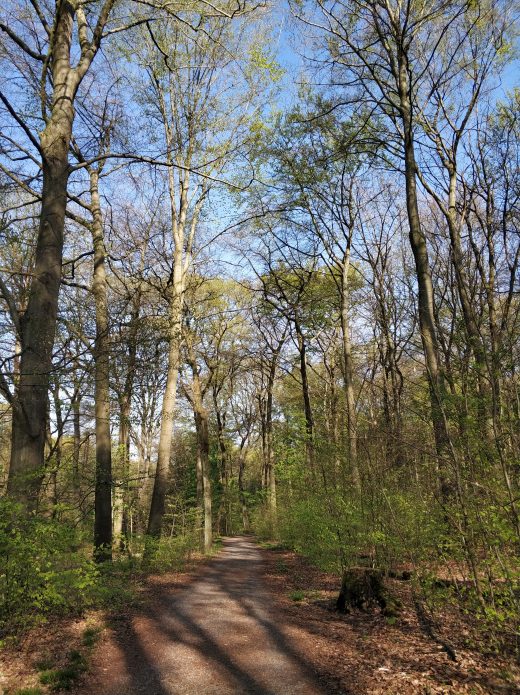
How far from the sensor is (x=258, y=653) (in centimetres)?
527

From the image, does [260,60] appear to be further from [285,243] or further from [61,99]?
[285,243]

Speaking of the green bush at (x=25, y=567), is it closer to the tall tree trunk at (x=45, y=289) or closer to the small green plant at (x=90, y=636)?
the tall tree trunk at (x=45, y=289)

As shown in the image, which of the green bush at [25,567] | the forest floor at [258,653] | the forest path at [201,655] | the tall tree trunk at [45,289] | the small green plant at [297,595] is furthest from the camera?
the small green plant at [297,595]

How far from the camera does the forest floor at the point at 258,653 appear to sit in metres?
4.30

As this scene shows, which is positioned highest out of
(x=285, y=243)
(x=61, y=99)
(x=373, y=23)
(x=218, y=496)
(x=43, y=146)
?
(x=373, y=23)

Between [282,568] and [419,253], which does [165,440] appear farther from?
[419,253]

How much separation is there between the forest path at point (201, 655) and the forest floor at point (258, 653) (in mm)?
12

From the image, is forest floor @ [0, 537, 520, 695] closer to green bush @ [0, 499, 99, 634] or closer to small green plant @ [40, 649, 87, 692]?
small green plant @ [40, 649, 87, 692]

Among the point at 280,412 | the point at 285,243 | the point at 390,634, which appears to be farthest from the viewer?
the point at 280,412

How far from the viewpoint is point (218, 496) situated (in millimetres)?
31312

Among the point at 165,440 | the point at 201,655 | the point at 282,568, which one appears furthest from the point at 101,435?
the point at 201,655

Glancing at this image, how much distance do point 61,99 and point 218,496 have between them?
28.2 metres

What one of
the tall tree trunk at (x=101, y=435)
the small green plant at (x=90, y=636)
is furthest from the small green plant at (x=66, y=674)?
the tall tree trunk at (x=101, y=435)

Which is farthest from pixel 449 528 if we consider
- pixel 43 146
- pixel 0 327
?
pixel 43 146
